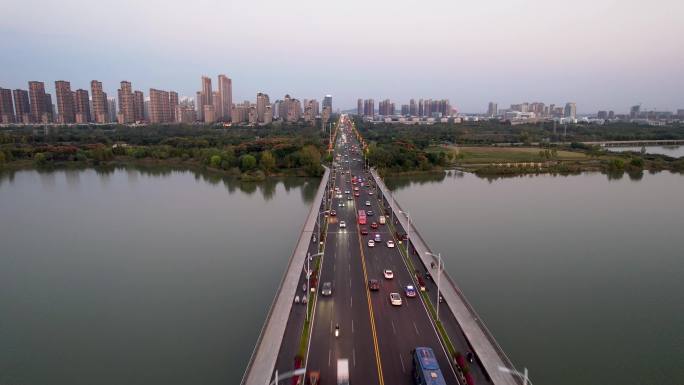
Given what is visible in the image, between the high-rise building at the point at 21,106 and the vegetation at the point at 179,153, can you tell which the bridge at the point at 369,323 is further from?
the high-rise building at the point at 21,106

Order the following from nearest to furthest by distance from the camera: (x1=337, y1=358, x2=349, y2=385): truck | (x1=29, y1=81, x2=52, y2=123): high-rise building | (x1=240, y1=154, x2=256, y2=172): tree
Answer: (x1=337, y1=358, x2=349, y2=385): truck
(x1=240, y1=154, x2=256, y2=172): tree
(x1=29, y1=81, x2=52, y2=123): high-rise building

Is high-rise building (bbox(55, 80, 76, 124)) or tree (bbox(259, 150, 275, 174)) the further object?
high-rise building (bbox(55, 80, 76, 124))

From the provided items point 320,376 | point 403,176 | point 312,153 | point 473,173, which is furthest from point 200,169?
point 320,376

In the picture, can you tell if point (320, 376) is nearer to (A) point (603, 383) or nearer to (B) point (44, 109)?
(A) point (603, 383)

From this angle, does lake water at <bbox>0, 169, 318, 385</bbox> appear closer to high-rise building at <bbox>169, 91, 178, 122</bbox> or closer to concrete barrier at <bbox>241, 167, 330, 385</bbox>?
concrete barrier at <bbox>241, 167, 330, 385</bbox>

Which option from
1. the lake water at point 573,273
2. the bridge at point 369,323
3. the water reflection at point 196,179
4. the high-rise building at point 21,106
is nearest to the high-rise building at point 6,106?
the high-rise building at point 21,106

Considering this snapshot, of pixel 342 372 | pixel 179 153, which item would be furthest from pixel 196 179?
pixel 342 372

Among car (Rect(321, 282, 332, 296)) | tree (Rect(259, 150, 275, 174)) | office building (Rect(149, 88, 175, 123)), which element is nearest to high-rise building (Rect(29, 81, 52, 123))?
office building (Rect(149, 88, 175, 123))
